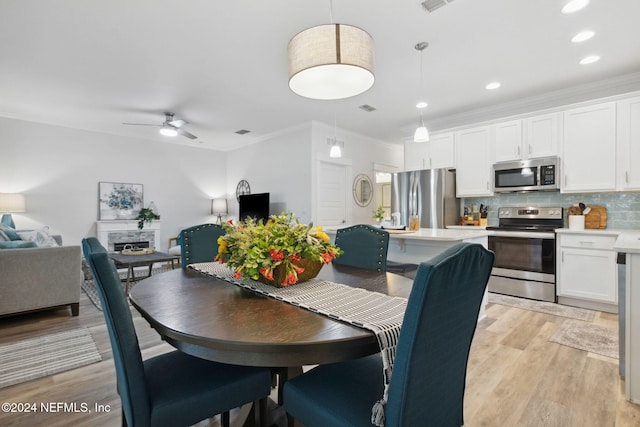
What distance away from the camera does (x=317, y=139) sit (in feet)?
17.6

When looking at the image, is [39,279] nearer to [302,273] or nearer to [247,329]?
[302,273]

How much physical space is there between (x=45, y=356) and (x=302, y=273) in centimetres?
A: 229

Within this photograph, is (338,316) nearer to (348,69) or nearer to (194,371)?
(194,371)

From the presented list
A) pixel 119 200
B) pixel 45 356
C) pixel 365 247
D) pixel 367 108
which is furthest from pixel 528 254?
pixel 119 200

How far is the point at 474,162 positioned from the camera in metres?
4.59

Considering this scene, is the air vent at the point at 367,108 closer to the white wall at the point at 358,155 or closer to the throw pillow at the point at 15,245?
the white wall at the point at 358,155

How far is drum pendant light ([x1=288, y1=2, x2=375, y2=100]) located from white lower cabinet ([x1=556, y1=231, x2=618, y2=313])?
3.36 m

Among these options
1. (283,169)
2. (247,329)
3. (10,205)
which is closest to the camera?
(247,329)

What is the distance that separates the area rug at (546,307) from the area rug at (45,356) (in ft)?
13.6

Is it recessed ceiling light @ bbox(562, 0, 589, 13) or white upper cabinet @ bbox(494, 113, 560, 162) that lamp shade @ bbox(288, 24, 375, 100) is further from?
white upper cabinet @ bbox(494, 113, 560, 162)

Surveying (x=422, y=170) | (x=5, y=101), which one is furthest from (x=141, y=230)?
(x=422, y=170)

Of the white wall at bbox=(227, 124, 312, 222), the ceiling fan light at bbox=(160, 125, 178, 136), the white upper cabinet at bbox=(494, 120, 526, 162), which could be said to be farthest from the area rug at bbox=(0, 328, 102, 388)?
the white upper cabinet at bbox=(494, 120, 526, 162)

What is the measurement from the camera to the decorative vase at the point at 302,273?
1410mm

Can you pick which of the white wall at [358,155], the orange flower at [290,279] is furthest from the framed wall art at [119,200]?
the orange flower at [290,279]
